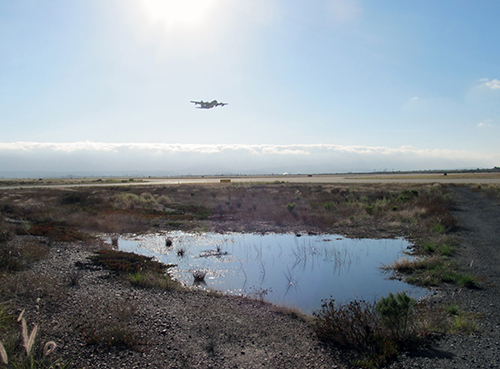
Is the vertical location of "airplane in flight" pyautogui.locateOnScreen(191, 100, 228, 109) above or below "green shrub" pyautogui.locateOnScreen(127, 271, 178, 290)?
above

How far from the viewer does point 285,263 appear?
1391 centimetres

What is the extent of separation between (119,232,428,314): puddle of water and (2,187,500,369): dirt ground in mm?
1471

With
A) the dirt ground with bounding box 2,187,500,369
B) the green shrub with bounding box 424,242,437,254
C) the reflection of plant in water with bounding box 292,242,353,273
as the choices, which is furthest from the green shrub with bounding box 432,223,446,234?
the dirt ground with bounding box 2,187,500,369

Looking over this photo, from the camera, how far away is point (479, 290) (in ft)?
32.3

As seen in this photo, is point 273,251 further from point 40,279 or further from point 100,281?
point 40,279

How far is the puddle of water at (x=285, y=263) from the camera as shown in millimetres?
10312

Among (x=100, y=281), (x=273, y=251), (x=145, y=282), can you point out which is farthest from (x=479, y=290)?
(x=100, y=281)

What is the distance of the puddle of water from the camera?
1031 cm

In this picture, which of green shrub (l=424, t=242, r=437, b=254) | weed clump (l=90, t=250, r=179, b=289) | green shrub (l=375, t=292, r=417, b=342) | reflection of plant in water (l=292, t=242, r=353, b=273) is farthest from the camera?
green shrub (l=424, t=242, r=437, b=254)

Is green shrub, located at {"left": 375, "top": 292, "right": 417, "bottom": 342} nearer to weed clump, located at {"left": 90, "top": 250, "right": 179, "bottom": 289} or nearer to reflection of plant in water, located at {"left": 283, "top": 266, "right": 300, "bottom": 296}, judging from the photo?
reflection of plant in water, located at {"left": 283, "top": 266, "right": 300, "bottom": 296}

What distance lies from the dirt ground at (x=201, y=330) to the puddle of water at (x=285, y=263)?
1.47 meters

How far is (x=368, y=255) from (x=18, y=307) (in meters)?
13.6

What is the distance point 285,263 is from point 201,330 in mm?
7214

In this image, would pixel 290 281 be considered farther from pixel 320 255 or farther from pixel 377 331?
pixel 377 331
